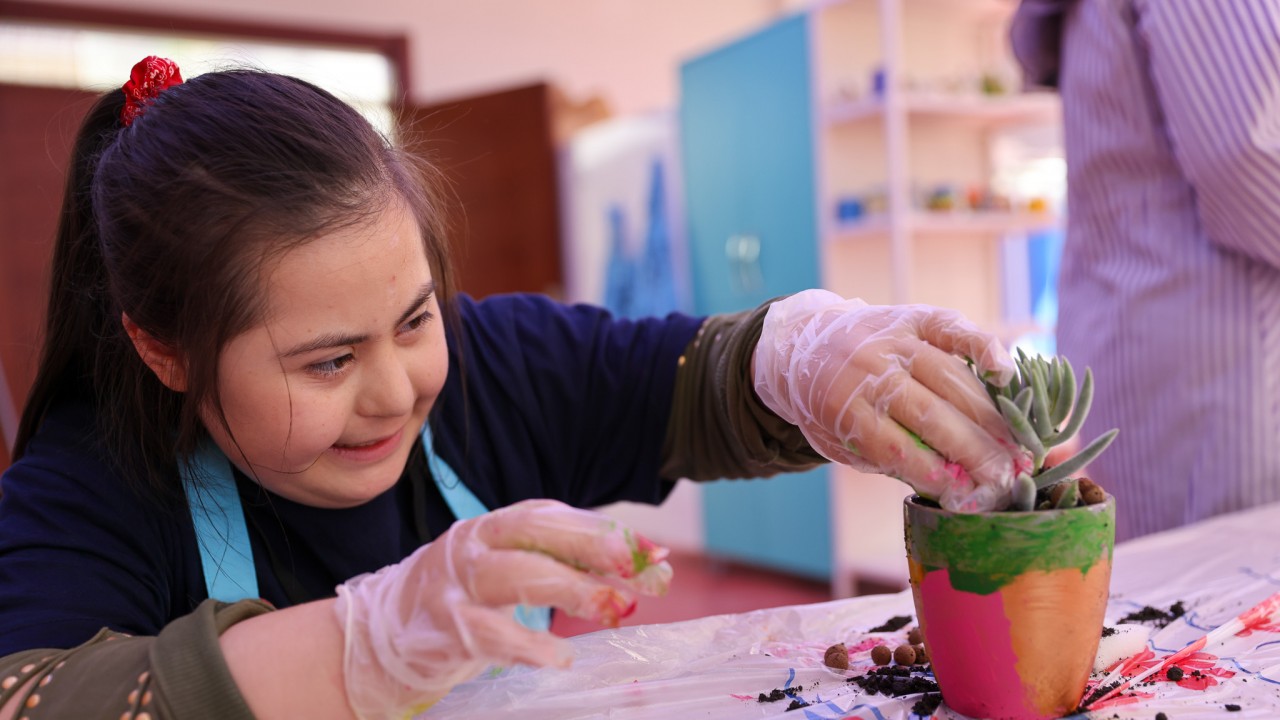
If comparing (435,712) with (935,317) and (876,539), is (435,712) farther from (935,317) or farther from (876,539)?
(876,539)

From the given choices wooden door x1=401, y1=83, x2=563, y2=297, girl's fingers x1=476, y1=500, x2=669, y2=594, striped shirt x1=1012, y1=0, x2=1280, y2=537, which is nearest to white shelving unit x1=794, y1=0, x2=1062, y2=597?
striped shirt x1=1012, y1=0, x2=1280, y2=537

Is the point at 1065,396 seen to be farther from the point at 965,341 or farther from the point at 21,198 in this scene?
the point at 21,198

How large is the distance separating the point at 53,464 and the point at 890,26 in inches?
112

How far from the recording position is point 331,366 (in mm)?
822

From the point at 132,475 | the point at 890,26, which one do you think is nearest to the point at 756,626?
the point at 132,475

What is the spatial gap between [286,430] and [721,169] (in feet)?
10.4

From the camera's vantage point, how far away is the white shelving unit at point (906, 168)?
129 inches

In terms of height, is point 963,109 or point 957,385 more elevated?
point 963,109

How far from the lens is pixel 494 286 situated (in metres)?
5.11

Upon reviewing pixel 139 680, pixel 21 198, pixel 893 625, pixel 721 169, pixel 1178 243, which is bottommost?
pixel 893 625

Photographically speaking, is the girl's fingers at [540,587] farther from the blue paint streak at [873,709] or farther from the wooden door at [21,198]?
the wooden door at [21,198]

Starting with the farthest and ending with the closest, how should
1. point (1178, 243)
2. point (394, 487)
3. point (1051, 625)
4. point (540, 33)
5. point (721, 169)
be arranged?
point (540, 33) → point (721, 169) → point (1178, 243) → point (394, 487) → point (1051, 625)

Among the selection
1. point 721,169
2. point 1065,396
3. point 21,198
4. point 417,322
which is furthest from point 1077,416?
point 21,198

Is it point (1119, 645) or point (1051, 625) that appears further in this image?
point (1119, 645)
